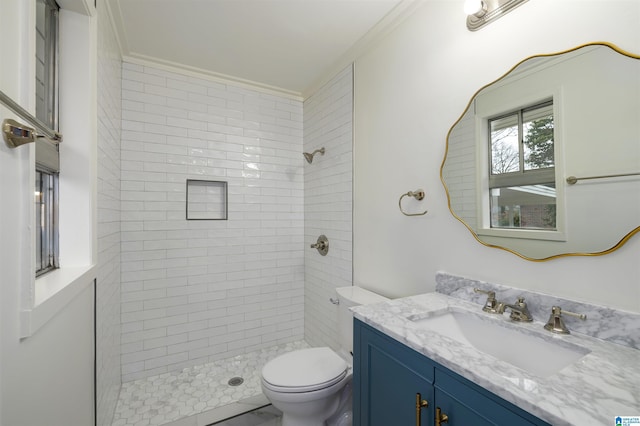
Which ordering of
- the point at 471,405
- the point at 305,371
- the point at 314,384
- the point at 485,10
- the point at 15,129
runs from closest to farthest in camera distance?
the point at 15,129 → the point at 471,405 → the point at 485,10 → the point at 314,384 → the point at 305,371

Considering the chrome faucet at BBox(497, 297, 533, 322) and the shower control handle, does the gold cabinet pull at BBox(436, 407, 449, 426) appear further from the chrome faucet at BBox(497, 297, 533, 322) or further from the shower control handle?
the shower control handle

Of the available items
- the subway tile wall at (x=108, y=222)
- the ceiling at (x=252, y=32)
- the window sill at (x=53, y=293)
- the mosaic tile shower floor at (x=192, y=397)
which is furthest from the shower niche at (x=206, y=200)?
the mosaic tile shower floor at (x=192, y=397)

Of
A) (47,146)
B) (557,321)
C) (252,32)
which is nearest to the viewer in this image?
(557,321)

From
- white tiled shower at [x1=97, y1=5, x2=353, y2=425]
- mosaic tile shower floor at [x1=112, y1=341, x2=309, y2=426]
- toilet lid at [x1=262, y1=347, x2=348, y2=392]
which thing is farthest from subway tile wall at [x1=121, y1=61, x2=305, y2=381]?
toilet lid at [x1=262, y1=347, x2=348, y2=392]

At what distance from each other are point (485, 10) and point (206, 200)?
2306 mm

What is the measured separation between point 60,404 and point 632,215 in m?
1.97

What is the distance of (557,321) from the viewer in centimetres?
99

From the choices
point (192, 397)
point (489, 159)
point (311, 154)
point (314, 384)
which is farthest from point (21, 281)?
point (311, 154)

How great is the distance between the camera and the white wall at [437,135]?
97cm

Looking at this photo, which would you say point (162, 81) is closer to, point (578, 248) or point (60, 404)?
point (60, 404)

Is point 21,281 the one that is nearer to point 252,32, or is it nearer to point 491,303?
point 491,303

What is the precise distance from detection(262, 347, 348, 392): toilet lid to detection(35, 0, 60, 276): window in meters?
1.15

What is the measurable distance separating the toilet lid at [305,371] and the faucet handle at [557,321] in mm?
1004

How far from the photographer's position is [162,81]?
2.34m
